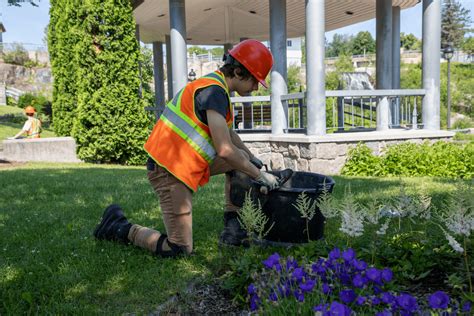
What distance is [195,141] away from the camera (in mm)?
2869

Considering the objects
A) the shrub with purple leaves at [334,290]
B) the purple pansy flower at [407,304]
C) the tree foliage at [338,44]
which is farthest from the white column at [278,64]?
the tree foliage at [338,44]

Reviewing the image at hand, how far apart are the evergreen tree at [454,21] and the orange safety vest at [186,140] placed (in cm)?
5117

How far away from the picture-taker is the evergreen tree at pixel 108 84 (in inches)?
376

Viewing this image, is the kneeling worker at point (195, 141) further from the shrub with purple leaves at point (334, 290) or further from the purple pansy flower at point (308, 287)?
the purple pansy flower at point (308, 287)

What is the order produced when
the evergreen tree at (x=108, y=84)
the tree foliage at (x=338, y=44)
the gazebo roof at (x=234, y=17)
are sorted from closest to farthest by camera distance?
the evergreen tree at (x=108, y=84) < the gazebo roof at (x=234, y=17) < the tree foliage at (x=338, y=44)

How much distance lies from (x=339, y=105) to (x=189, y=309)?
7.35 m

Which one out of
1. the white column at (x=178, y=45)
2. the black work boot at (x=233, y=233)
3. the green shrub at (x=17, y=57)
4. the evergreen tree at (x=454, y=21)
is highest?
the evergreen tree at (x=454, y=21)

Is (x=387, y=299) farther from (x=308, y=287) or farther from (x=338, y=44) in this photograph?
(x=338, y=44)

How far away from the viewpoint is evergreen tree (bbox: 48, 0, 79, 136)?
486 inches

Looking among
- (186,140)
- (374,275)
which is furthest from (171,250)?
(374,275)

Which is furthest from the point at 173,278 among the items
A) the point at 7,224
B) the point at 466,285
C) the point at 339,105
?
the point at 339,105

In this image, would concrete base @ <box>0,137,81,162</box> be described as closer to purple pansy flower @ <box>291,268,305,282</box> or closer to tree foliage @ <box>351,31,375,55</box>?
purple pansy flower @ <box>291,268,305,282</box>

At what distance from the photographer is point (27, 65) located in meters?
35.0

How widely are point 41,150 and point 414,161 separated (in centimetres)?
808
